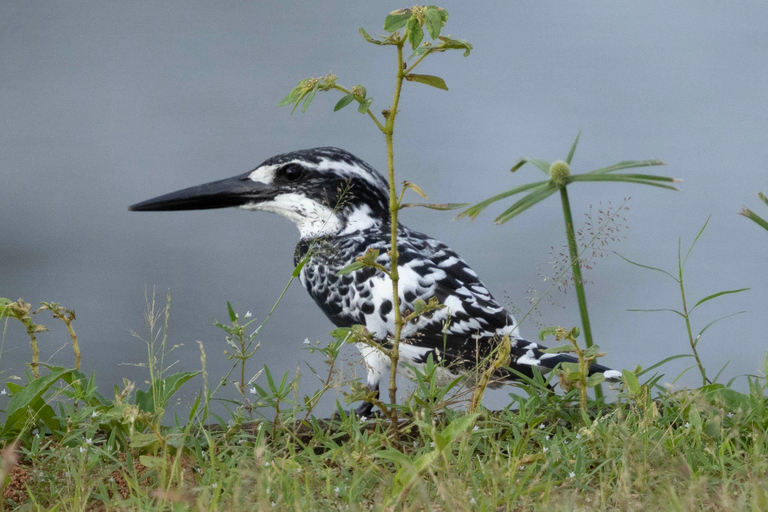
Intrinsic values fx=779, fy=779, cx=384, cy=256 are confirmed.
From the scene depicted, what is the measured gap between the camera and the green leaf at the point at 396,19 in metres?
2.12

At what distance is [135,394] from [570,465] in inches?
55.7

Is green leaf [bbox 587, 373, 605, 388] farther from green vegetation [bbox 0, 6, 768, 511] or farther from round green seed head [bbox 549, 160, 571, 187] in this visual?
round green seed head [bbox 549, 160, 571, 187]

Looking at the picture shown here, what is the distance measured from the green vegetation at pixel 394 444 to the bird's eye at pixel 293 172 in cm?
146

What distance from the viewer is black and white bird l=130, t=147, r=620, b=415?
334 cm

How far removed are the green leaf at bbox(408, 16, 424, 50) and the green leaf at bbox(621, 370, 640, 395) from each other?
1.29 metres

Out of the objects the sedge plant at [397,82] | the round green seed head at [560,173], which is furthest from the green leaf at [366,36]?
the round green seed head at [560,173]

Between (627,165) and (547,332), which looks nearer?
(547,332)

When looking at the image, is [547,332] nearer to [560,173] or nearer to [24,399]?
[560,173]

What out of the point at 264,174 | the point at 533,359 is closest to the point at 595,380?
the point at 533,359

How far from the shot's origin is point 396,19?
6.97 ft

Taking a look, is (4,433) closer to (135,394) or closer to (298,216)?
(135,394)

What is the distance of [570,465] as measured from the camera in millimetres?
2180

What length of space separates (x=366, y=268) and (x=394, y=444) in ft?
3.83

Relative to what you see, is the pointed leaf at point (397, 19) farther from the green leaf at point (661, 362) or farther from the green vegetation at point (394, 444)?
the green leaf at point (661, 362)
